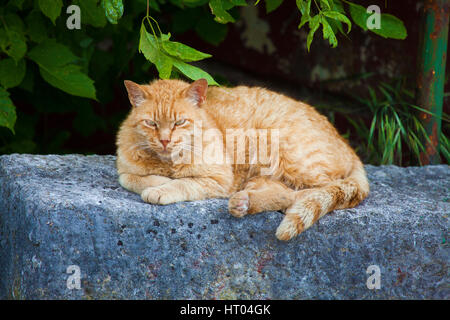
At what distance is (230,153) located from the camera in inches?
127

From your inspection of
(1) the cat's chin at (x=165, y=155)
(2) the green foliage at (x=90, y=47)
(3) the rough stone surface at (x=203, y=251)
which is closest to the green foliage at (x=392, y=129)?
(2) the green foliage at (x=90, y=47)

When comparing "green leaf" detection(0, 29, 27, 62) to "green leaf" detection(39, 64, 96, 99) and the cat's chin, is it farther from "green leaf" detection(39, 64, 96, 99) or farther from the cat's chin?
the cat's chin

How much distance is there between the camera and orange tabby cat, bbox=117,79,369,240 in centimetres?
284

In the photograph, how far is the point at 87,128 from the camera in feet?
15.1

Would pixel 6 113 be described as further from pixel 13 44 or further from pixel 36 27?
pixel 36 27

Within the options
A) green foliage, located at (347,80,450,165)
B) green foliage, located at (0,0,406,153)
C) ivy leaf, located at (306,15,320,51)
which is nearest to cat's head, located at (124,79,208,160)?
green foliage, located at (0,0,406,153)

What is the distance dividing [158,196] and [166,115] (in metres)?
0.50

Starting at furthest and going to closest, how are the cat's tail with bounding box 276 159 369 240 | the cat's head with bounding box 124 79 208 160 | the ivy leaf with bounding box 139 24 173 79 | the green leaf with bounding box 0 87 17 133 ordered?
the green leaf with bounding box 0 87 17 133, the cat's head with bounding box 124 79 208 160, the ivy leaf with bounding box 139 24 173 79, the cat's tail with bounding box 276 159 369 240

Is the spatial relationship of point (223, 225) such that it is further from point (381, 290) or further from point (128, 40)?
point (128, 40)

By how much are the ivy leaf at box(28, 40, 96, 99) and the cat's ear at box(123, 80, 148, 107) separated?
340mm

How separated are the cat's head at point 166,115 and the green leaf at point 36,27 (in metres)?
0.86
